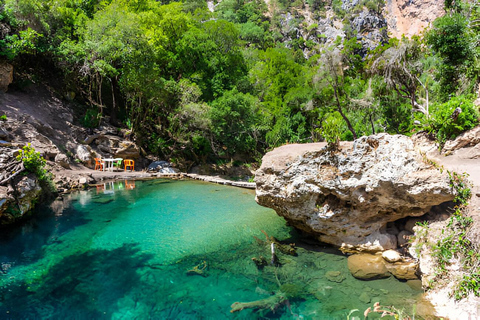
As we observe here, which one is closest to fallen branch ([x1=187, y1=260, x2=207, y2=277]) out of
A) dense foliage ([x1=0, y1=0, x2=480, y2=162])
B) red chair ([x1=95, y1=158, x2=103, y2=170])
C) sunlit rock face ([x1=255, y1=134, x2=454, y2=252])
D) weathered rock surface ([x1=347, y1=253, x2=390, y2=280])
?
sunlit rock face ([x1=255, y1=134, x2=454, y2=252])

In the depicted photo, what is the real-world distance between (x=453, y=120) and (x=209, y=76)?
2100cm

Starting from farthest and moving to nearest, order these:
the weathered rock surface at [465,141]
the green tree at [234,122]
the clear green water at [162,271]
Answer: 1. the green tree at [234,122]
2. the weathered rock surface at [465,141]
3. the clear green water at [162,271]

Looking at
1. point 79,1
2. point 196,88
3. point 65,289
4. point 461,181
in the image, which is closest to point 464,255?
point 461,181

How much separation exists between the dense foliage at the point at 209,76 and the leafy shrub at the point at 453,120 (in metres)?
6.94

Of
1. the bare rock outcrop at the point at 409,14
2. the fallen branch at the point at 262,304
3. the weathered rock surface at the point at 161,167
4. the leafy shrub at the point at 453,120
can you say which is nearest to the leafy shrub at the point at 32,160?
the fallen branch at the point at 262,304

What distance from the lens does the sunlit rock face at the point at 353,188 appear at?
575 centimetres

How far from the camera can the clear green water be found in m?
4.98

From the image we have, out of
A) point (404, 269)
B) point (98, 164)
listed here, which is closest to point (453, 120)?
point (404, 269)

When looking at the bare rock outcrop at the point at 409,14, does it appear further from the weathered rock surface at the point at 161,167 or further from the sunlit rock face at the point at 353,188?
the sunlit rock face at the point at 353,188

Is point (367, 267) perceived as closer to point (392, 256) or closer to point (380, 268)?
point (380, 268)

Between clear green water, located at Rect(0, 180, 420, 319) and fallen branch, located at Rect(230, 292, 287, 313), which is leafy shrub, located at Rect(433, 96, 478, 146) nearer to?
clear green water, located at Rect(0, 180, 420, 319)

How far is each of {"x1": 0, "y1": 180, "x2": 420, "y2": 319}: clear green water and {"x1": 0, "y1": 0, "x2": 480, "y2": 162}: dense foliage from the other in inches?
366

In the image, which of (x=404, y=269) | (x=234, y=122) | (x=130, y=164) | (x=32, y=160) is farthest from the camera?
(x=234, y=122)

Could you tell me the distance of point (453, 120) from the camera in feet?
21.3
